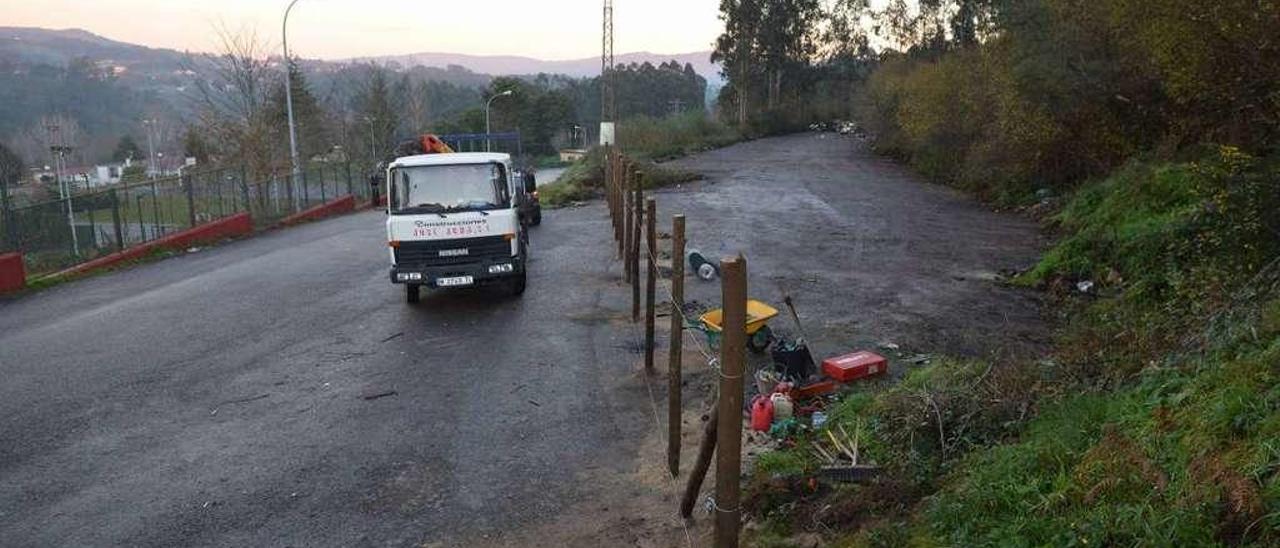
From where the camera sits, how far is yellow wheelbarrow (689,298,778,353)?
359 inches

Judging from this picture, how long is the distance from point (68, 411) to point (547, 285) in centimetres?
713

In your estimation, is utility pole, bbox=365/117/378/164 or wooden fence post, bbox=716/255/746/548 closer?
wooden fence post, bbox=716/255/746/548

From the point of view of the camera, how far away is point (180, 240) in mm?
21781

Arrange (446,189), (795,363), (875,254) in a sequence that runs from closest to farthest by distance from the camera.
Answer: (795,363) → (446,189) → (875,254)

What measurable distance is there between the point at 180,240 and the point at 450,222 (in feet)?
40.5

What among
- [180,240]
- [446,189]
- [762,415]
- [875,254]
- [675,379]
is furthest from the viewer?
[180,240]

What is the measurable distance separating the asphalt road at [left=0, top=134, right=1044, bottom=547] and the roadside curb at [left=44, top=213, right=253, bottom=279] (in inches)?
32.4

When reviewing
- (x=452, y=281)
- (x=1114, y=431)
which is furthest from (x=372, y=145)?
(x=1114, y=431)

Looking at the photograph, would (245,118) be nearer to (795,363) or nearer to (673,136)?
(673,136)

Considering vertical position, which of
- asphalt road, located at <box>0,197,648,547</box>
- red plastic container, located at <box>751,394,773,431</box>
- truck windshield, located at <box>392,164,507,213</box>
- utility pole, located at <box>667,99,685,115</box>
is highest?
utility pole, located at <box>667,99,685,115</box>

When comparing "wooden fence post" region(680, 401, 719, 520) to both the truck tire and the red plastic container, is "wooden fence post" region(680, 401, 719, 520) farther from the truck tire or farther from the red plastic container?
the truck tire

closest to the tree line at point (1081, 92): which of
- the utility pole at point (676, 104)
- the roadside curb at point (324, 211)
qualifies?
the roadside curb at point (324, 211)

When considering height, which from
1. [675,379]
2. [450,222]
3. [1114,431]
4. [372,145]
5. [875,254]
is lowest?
[875,254]

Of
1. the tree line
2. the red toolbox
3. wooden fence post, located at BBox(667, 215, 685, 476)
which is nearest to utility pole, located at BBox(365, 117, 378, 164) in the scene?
the tree line
